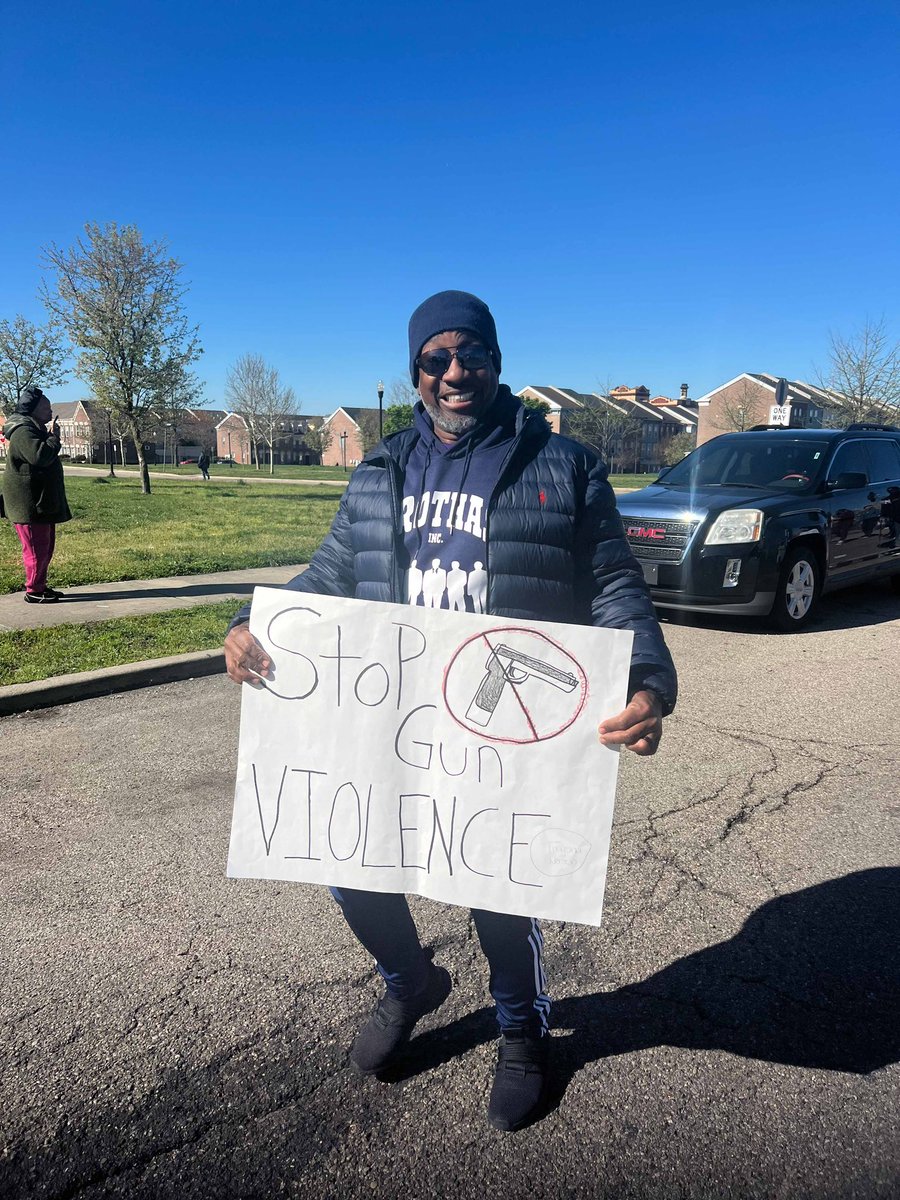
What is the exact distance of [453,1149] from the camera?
204 centimetres

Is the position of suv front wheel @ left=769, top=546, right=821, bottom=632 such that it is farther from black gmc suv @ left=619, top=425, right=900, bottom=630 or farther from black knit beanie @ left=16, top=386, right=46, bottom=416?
black knit beanie @ left=16, top=386, right=46, bottom=416

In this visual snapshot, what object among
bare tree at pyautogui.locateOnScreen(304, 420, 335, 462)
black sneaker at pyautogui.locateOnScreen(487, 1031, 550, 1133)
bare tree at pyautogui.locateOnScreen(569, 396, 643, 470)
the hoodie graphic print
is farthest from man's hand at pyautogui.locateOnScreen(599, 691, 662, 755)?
bare tree at pyautogui.locateOnScreen(304, 420, 335, 462)

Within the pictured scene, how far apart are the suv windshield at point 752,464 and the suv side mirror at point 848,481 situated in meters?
0.22

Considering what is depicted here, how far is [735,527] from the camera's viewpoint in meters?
7.73

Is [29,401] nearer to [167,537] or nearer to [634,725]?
[167,537]

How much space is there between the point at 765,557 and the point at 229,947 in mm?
6141

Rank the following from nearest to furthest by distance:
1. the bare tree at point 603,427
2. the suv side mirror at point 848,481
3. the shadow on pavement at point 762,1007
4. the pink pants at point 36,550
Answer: the shadow on pavement at point 762,1007 < the pink pants at point 36,550 < the suv side mirror at point 848,481 < the bare tree at point 603,427

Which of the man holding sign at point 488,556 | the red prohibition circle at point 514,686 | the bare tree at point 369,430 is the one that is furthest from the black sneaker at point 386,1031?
the bare tree at point 369,430

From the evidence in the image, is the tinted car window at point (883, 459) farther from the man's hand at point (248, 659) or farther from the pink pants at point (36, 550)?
the man's hand at point (248, 659)

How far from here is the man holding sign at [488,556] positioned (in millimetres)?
2033

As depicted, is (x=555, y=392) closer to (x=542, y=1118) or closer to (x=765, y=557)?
(x=765, y=557)

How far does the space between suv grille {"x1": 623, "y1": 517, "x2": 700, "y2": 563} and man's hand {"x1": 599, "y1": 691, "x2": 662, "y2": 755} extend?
19.8ft

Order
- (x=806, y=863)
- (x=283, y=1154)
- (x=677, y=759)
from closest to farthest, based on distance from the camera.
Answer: (x=283, y=1154) → (x=806, y=863) → (x=677, y=759)

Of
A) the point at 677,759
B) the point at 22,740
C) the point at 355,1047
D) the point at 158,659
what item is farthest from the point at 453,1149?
the point at 158,659
